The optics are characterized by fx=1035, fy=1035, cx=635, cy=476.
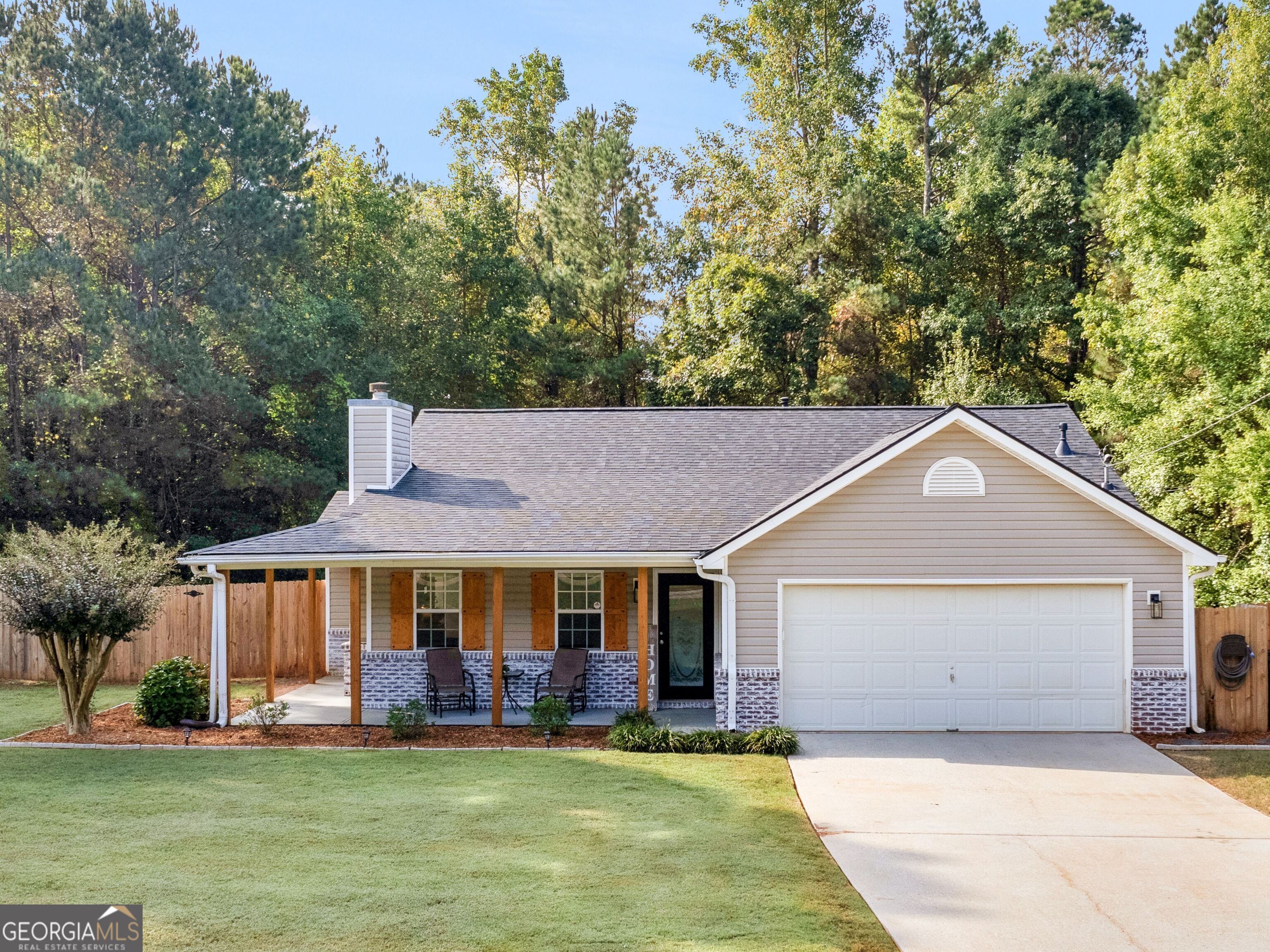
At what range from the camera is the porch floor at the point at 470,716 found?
14.1 m

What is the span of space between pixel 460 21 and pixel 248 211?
733cm

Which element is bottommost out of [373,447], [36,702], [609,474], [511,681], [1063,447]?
[36,702]

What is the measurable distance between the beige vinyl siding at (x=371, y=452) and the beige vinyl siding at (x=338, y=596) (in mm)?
2320

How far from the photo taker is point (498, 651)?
13.8 meters

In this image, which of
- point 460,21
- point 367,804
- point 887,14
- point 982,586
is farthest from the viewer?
point 887,14

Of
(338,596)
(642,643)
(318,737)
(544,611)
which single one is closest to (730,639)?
(642,643)

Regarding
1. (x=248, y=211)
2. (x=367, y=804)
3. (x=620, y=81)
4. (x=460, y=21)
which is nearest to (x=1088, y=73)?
(x=620, y=81)

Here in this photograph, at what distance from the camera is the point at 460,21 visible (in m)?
26.6

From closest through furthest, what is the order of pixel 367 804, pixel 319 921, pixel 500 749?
pixel 319 921 < pixel 367 804 < pixel 500 749

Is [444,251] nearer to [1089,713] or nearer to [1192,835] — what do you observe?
[1089,713]

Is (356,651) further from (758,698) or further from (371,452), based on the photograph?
(758,698)

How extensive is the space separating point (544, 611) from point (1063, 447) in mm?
8014

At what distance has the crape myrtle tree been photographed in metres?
12.9

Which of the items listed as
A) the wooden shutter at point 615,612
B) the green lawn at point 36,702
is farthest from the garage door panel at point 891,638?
the green lawn at point 36,702
